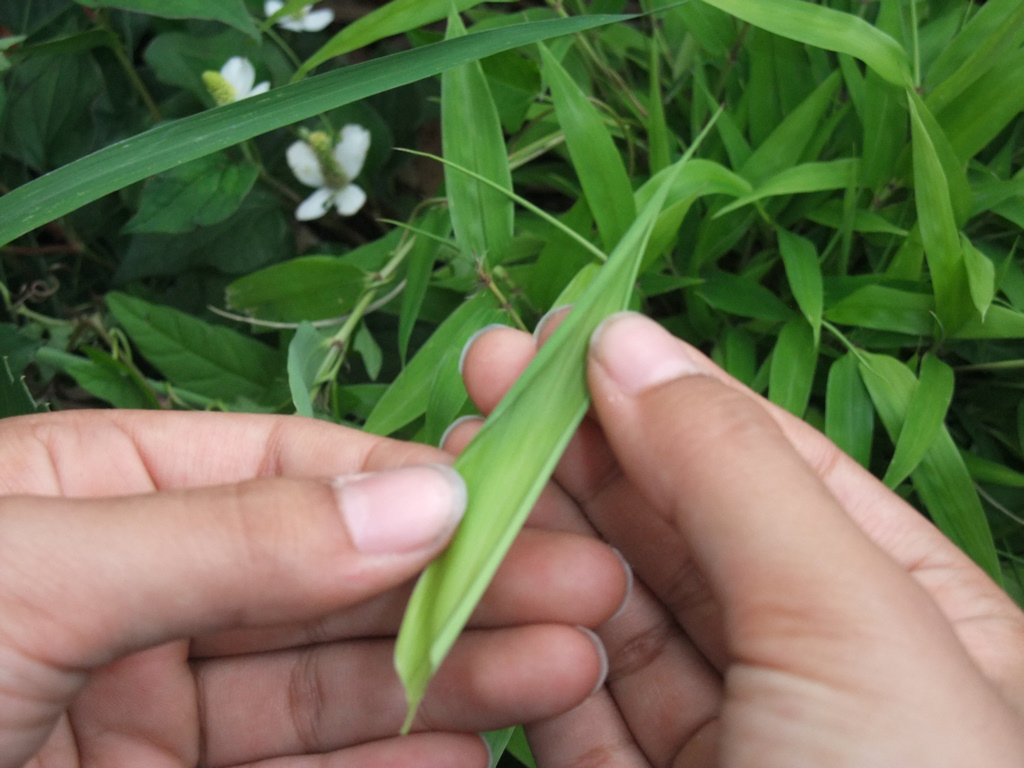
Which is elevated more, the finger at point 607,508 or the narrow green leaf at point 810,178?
the narrow green leaf at point 810,178

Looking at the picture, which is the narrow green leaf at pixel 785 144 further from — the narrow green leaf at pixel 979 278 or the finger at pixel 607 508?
the finger at pixel 607 508

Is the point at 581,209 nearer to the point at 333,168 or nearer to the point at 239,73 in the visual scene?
the point at 333,168

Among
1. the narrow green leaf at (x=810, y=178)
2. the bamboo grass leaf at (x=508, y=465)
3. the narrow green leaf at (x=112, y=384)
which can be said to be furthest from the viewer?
the narrow green leaf at (x=112, y=384)

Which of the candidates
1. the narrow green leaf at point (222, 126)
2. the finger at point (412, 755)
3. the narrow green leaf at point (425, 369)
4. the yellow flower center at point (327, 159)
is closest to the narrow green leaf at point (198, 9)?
the yellow flower center at point (327, 159)

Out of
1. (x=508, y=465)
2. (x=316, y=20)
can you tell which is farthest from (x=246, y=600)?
(x=316, y=20)

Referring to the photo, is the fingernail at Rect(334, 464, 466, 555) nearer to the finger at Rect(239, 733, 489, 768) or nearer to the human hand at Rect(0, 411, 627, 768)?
the human hand at Rect(0, 411, 627, 768)

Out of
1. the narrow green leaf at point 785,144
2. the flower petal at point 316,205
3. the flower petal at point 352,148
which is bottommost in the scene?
the flower petal at point 316,205
